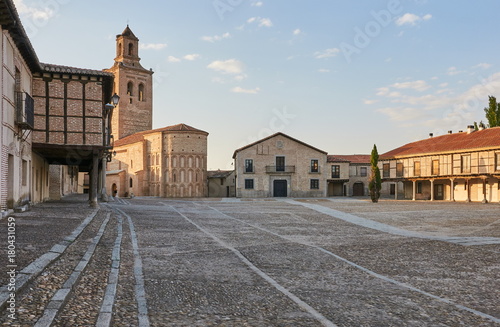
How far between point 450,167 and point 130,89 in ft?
153

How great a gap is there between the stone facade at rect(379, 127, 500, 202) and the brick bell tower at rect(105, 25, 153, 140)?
122 feet

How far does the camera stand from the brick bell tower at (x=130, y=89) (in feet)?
212

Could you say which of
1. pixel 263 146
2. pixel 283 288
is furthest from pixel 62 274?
pixel 263 146

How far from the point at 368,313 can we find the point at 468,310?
135 cm

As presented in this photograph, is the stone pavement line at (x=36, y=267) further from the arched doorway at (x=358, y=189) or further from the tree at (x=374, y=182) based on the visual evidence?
the arched doorway at (x=358, y=189)

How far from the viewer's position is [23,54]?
16.8m

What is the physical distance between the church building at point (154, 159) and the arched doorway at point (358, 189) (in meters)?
21.2

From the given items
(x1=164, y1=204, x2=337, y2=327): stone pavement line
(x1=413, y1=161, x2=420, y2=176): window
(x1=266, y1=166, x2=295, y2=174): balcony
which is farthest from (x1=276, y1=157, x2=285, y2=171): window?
(x1=164, y1=204, x2=337, y2=327): stone pavement line

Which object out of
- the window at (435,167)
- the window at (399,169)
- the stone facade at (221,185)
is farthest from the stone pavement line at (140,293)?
the stone facade at (221,185)

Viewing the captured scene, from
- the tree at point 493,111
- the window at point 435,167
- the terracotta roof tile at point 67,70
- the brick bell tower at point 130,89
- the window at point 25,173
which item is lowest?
the window at point 25,173

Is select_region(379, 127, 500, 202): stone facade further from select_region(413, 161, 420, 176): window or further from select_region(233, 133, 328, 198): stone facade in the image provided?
select_region(233, 133, 328, 198): stone facade

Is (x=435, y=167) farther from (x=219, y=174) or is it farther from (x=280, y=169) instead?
(x=219, y=174)

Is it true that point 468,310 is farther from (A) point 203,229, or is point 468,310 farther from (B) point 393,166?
(B) point 393,166

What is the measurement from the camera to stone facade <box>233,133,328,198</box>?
5069cm
